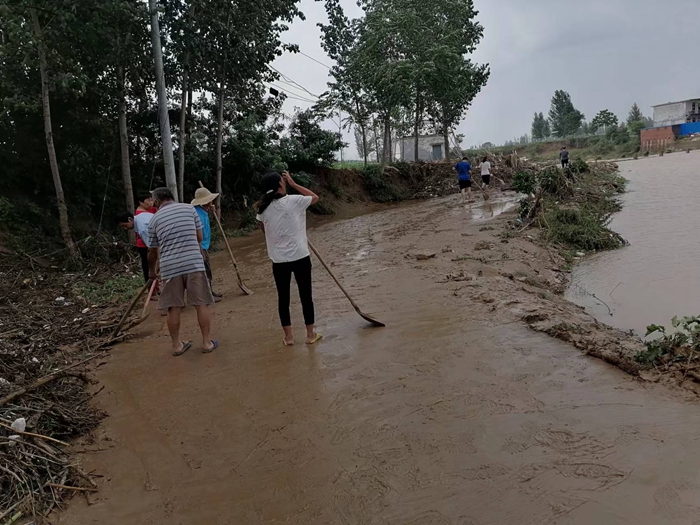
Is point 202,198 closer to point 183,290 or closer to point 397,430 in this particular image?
point 183,290

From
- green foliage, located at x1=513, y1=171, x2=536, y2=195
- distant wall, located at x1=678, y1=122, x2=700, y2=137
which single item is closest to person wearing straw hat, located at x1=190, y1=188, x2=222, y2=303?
green foliage, located at x1=513, y1=171, x2=536, y2=195

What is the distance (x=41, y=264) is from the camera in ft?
27.6

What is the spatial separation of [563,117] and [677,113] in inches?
642

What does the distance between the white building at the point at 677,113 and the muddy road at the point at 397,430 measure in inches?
2544

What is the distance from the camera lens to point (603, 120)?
205 feet

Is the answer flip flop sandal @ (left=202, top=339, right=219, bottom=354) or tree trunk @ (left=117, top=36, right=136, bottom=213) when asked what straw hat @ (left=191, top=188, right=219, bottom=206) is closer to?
flip flop sandal @ (left=202, top=339, right=219, bottom=354)

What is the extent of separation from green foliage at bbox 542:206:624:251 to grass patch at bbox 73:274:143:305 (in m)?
7.76

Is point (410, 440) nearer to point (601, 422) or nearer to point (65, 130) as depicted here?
point (601, 422)

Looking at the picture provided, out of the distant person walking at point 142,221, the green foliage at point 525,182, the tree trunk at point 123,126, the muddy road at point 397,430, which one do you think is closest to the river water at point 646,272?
the muddy road at point 397,430

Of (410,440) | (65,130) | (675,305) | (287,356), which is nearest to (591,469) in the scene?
(410,440)

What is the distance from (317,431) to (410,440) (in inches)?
23.8

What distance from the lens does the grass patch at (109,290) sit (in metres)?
6.84

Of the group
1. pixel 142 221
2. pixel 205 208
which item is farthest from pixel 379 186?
pixel 142 221

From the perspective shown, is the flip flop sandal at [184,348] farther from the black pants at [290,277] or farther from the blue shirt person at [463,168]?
the blue shirt person at [463,168]
